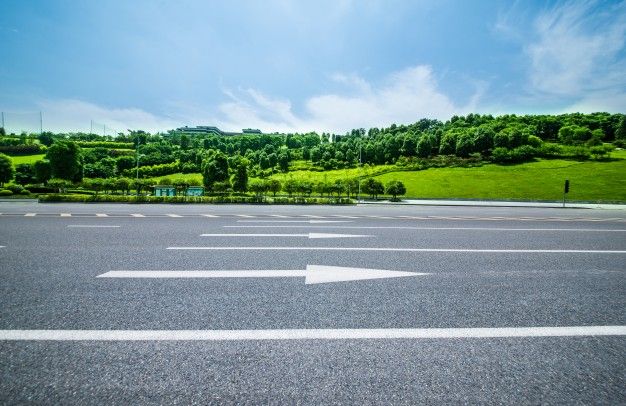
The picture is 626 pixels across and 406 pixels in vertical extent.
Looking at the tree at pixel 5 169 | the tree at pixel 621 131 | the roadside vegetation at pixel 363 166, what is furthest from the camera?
the tree at pixel 621 131

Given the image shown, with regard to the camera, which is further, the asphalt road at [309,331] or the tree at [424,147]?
the tree at [424,147]

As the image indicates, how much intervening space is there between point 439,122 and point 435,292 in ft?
529

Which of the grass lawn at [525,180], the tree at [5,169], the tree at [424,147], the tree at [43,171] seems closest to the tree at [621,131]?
the grass lawn at [525,180]

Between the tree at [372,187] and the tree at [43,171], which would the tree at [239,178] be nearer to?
the tree at [372,187]

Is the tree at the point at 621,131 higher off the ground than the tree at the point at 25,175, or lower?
higher

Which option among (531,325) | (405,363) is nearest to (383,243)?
(531,325)

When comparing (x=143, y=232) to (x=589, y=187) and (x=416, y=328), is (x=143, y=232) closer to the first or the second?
(x=416, y=328)

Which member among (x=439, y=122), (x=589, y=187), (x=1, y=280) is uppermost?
(x=439, y=122)

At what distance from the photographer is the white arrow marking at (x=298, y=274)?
4996 millimetres

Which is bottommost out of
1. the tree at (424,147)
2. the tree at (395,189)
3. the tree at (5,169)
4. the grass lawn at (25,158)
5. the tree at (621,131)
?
the tree at (395,189)

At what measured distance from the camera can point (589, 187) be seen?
5647 cm

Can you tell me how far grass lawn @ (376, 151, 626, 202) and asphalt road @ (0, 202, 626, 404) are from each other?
5268 centimetres

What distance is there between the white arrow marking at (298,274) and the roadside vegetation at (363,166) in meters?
29.8

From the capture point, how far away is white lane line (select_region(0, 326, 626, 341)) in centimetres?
302
